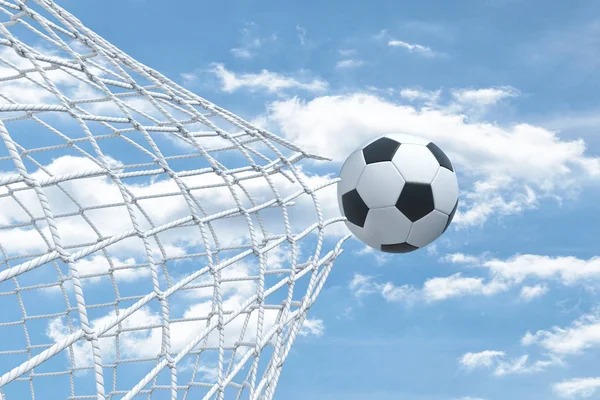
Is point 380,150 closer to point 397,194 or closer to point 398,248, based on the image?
point 397,194

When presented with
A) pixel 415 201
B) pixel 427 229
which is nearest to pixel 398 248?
pixel 427 229

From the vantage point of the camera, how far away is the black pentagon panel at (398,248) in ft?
18.3

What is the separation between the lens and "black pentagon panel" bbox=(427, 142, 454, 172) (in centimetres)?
574

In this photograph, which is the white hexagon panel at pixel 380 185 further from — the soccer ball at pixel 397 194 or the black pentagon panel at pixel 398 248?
the black pentagon panel at pixel 398 248

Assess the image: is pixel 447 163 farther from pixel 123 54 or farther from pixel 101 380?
pixel 101 380

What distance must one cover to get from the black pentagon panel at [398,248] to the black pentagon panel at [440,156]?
755mm

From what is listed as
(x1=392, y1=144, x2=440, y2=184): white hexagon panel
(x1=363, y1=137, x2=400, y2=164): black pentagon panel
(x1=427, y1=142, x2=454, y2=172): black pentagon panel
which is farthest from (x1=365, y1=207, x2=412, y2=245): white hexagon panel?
(x1=427, y1=142, x2=454, y2=172): black pentagon panel

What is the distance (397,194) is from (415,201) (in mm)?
163

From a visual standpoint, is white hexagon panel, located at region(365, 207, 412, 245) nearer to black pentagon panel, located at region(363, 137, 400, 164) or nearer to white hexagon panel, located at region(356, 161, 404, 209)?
white hexagon panel, located at region(356, 161, 404, 209)

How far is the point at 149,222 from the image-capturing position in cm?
512

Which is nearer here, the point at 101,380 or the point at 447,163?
the point at 101,380

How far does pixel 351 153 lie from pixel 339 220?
4.54ft

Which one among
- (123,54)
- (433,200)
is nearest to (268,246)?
(123,54)

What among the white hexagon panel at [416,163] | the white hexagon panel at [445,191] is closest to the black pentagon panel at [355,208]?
the white hexagon panel at [416,163]
